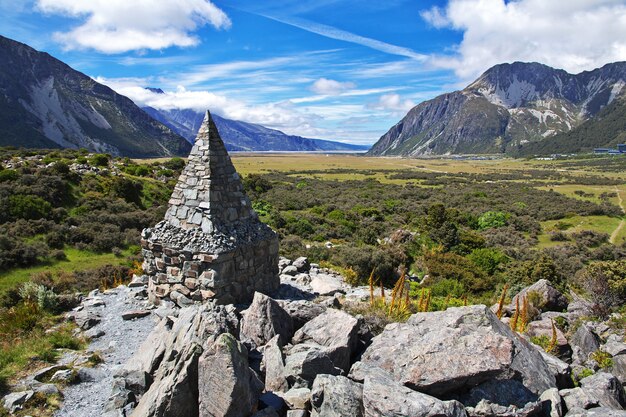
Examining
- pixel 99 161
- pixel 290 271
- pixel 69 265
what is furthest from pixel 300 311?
pixel 99 161

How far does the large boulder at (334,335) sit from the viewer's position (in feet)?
21.8

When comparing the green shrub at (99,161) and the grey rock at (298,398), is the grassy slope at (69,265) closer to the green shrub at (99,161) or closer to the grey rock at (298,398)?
the grey rock at (298,398)

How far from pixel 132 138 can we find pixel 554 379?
525 feet

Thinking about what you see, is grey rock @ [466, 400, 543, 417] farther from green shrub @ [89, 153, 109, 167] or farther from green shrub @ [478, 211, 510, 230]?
green shrub @ [89, 153, 109, 167]

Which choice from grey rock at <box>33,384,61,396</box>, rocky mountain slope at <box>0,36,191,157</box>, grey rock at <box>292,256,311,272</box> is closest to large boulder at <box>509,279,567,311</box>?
grey rock at <box>292,256,311,272</box>

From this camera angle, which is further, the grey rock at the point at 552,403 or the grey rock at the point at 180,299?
the grey rock at the point at 180,299

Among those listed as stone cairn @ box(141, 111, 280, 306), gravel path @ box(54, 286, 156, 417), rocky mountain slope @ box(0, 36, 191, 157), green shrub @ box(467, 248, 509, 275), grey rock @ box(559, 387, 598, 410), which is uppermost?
rocky mountain slope @ box(0, 36, 191, 157)

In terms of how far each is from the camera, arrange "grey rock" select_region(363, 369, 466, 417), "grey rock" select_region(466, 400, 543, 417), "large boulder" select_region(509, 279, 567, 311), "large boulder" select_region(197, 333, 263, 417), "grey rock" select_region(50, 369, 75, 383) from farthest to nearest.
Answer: "large boulder" select_region(509, 279, 567, 311), "grey rock" select_region(50, 369, 75, 383), "grey rock" select_region(466, 400, 543, 417), "large boulder" select_region(197, 333, 263, 417), "grey rock" select_region(363, 369, 466, 417)

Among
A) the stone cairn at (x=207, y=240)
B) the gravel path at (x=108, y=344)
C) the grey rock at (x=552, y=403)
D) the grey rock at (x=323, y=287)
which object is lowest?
the grey rock at (x=323, y=287)

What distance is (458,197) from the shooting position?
5334 centimetres

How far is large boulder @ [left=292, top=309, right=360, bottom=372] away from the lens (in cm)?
664

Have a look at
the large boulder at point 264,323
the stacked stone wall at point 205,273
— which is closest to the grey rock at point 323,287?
the stacked stone wall at point 205,273

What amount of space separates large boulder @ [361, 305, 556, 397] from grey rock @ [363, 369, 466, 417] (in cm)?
47

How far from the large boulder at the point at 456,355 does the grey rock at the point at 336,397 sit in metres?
0.79
